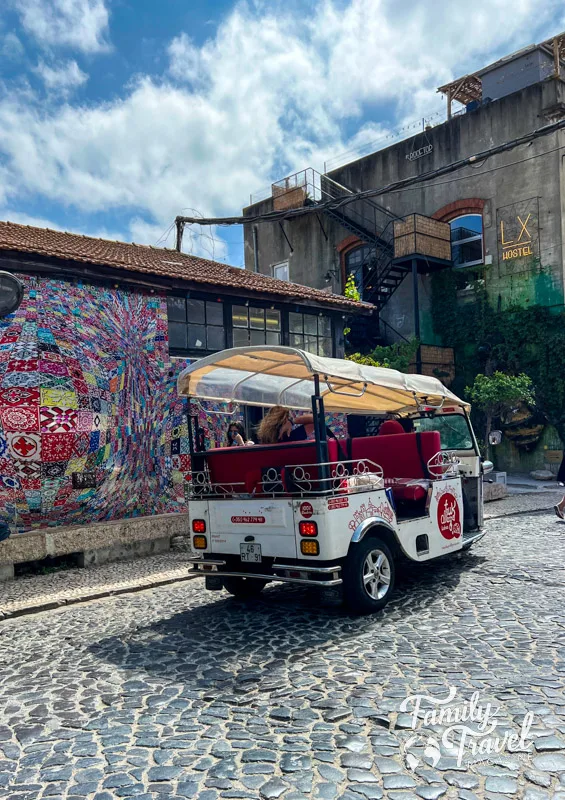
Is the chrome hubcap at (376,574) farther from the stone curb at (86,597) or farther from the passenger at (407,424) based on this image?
the passenger at (407,424)

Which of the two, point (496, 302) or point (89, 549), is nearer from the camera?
point (89, 549)

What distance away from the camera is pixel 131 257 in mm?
13531

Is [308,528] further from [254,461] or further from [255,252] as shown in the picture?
[255,252]

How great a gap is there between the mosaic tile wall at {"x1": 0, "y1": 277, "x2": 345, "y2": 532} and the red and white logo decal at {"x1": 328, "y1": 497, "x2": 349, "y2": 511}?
241 inches

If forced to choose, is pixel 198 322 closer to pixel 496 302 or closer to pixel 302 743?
pixel 302 743

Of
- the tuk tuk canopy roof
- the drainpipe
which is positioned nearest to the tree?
the tuk tuk canopy roof

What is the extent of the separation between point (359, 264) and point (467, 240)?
4.40 m

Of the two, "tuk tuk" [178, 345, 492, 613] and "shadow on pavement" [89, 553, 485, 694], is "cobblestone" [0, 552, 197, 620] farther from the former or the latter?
"shadow on pavement" [89, 553, 485, 694]

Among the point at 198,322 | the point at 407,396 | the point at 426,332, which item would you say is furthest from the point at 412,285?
the point at 407,396

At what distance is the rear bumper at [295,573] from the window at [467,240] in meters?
19.1

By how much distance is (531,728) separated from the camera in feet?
11.5

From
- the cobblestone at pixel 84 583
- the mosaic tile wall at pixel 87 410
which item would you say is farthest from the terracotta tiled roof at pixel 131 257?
the cobblestone at pixel 84 583

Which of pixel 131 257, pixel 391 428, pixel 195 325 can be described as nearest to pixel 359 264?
pixel 131 257

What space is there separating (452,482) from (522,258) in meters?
16.1
